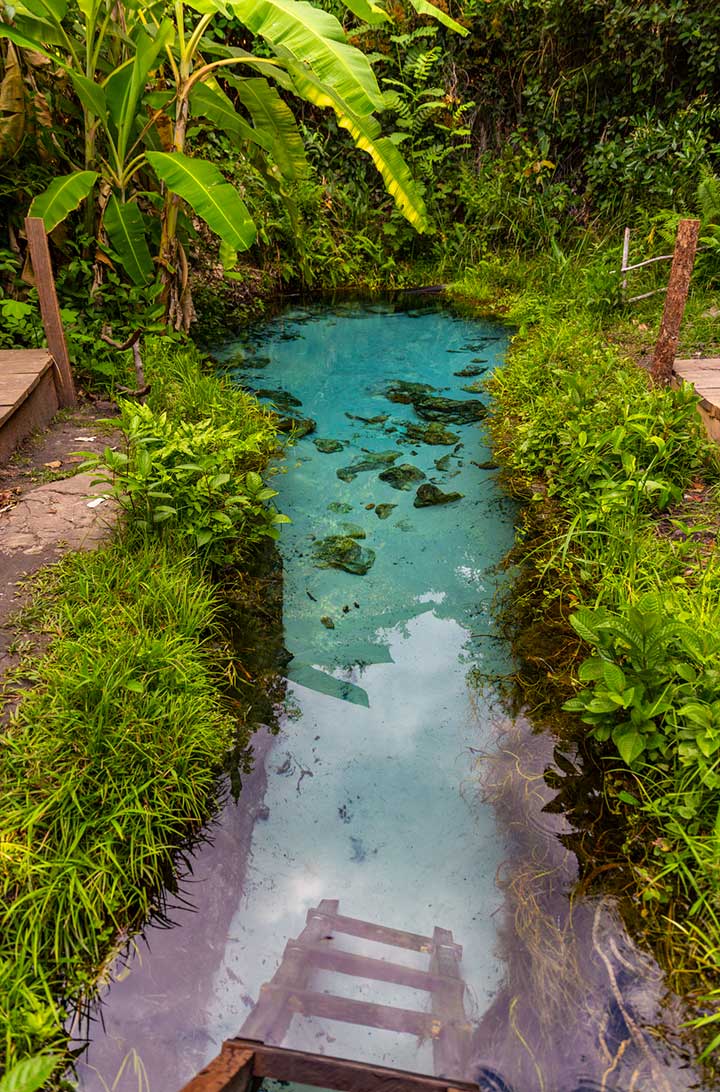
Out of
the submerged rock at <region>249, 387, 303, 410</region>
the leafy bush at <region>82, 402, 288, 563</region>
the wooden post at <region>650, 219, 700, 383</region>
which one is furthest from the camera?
the submerged rock at <region>249, 387, 303, 410</region>

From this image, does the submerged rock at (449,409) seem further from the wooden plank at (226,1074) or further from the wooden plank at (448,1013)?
the wooden plank at (226,1074)

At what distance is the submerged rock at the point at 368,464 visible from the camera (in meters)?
4.05

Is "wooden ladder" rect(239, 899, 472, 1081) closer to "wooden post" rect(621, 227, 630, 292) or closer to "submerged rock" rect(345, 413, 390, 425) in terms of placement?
"submerged rock" rect(345, 413, 390, 425)

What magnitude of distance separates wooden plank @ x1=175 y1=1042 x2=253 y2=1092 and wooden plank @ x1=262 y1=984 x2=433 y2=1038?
0.20 m

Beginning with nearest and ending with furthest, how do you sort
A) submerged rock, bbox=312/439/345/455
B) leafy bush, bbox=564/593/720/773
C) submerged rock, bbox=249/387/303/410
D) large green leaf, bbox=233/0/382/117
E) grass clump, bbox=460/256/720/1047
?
grass clump, bbox=460/256/720/1047 < leafy bush, bbox=564/593/720/773 < large green leaf, bbox=233/0/382/117 < submerged rock, bbox=312/439/345/455 < submerged rock, bbox=249/387/303/410

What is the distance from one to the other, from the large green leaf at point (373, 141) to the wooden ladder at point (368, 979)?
3487mm

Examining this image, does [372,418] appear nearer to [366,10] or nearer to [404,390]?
[404,390]

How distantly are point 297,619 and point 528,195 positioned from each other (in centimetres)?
633

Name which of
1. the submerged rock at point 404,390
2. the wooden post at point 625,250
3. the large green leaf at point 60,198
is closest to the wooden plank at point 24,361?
the large green leaf at point 60,198

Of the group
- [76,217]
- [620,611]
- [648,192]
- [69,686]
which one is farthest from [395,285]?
[69,686]

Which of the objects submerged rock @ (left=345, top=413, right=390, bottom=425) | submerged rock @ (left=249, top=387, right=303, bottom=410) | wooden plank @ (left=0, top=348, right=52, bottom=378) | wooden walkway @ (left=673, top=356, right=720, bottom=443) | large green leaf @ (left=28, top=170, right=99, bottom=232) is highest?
large green leaf @ (left=28, top=170, right=99, bottom=232)

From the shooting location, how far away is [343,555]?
333cm

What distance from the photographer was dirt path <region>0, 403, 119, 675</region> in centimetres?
256

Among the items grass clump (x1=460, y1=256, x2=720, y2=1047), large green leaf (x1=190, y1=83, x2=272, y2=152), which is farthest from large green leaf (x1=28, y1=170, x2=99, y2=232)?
grass clump (x1=460, y1=256, x2=720, y2=1047)
